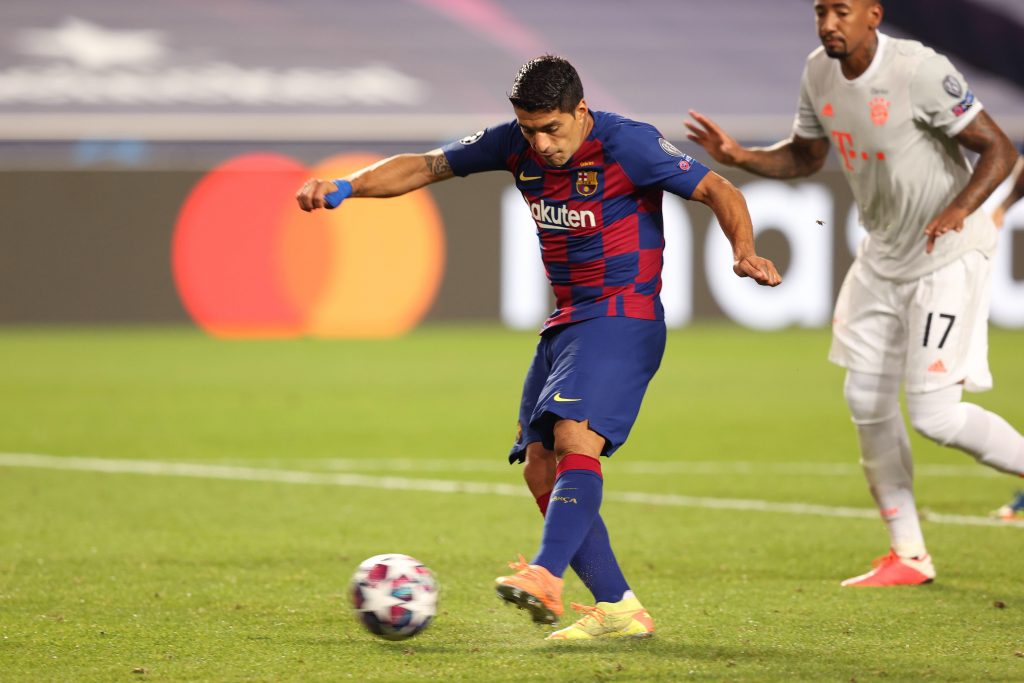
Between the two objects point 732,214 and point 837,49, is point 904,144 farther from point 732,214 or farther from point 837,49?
point 732,214

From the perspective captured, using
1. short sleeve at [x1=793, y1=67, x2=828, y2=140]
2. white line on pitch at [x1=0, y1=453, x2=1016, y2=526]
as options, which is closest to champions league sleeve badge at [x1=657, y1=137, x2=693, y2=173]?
short sleeve at [x1=793, y1=67, x2=828, y2=140]

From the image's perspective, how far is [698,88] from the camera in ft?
71.5

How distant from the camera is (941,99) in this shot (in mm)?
5324

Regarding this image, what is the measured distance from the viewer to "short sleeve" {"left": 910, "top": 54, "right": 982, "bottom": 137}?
5.31 metres

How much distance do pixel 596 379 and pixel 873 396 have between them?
156 cm

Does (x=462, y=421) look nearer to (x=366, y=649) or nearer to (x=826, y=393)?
(x=826, y=393)

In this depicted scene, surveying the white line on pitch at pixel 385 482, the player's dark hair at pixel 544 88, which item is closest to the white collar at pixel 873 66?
the player's dark hair at pixel 544 88

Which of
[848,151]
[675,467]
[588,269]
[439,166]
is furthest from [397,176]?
[675,467]

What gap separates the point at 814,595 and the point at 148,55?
18.2 m

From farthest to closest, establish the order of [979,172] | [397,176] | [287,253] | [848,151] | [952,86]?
[287,253], [848,151], [952,86], [979,172], [397,176]

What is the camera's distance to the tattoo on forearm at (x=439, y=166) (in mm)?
4953

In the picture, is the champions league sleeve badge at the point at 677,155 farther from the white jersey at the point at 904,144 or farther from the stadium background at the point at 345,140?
the stadium background at the point at 345,140

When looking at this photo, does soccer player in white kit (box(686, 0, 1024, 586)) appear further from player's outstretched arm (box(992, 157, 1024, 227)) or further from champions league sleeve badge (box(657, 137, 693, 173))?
champions league sleeve badge (box(657, 137, 693, 173))

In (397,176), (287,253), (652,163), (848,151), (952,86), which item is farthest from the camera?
(287,253)
